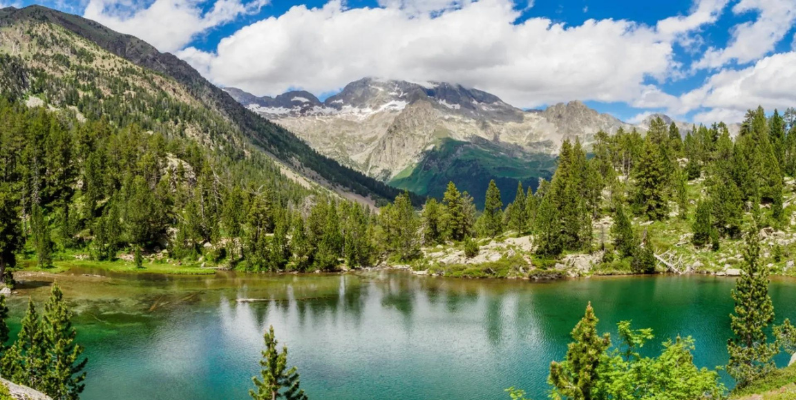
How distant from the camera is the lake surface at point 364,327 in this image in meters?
53.4

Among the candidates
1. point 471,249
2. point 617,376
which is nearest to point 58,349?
point 617,376

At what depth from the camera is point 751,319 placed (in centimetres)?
4934

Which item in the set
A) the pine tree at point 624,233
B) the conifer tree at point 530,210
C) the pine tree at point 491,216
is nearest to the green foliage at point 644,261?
the pine tree at point 624,233

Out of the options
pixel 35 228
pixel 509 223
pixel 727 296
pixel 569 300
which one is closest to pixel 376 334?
pixel 569 300

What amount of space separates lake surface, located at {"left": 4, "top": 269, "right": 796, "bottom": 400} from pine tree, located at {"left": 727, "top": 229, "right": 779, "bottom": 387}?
5.18 metres

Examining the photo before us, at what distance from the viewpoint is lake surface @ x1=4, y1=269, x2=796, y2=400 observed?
5338 centimetres

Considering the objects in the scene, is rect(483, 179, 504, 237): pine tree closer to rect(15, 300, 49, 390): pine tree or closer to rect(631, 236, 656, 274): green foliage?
rect(631, 236, 656, 274): green foliage

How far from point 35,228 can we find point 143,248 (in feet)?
82.0

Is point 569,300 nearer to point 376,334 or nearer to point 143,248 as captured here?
point 376,334

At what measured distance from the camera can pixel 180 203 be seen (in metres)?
155

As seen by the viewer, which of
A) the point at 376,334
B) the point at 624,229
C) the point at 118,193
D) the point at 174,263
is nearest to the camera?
the point at 376,334

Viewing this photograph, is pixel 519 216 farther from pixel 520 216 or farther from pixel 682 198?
pixel 682 198

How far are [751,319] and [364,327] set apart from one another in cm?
4871

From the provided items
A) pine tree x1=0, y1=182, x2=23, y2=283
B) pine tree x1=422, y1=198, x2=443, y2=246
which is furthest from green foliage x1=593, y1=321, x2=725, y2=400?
pine tree x1=422, y1=198, x2=443, y2=246
